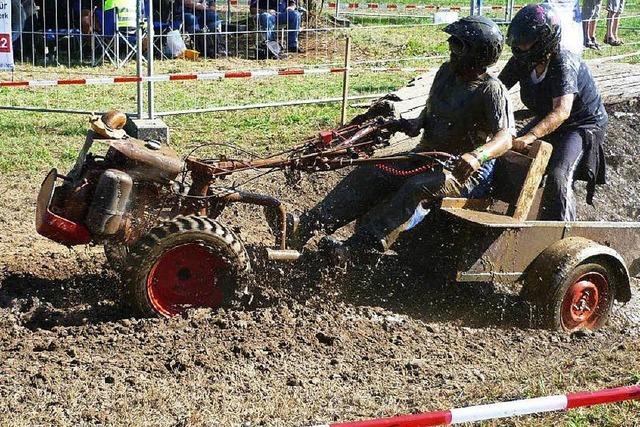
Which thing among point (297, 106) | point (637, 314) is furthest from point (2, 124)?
point (637, 314)

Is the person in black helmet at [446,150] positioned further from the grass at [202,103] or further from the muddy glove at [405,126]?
the grass at [202,103]

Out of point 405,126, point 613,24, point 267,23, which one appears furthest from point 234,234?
point 613,24

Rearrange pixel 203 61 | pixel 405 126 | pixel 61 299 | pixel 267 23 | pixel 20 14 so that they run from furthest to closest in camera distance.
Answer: pixel 267 23 < pixel 203 61 < pixel 20 14 < pixel 405 126 < pixel 61 299

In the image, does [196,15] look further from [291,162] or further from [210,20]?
[291,162]

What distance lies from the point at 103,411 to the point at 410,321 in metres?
2.28

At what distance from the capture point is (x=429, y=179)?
21.8 ft

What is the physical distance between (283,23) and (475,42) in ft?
35.5

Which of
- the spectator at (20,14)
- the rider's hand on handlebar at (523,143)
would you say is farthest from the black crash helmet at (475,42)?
the spectator at (20,14)

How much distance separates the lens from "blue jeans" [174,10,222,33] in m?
16.7

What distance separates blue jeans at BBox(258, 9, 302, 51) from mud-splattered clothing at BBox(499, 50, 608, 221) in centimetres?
946

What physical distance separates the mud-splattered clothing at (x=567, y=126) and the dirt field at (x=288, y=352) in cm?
82

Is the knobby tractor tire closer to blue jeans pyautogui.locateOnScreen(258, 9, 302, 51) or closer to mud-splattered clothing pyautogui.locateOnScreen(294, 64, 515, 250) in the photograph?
mud-splattered clothing pyautogui.locateOnScreen(294, 64, 515, 250)

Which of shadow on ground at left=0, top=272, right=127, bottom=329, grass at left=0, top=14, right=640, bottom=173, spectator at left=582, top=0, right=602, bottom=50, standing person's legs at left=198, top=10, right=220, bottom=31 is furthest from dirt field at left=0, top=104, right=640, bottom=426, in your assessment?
spectator at left=582, top=0, right=602, bottom=50

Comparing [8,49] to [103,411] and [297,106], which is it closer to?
[297,106]
